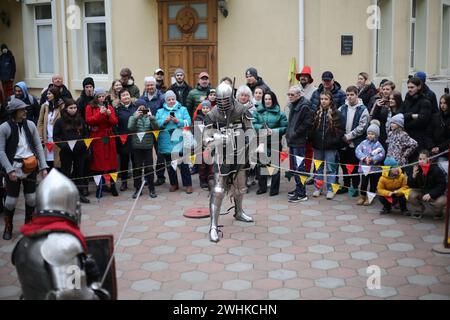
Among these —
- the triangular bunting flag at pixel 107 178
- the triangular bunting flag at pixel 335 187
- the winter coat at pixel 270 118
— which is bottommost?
the triangular bunting flag at pixel 335 187

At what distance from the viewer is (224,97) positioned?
24.0ft

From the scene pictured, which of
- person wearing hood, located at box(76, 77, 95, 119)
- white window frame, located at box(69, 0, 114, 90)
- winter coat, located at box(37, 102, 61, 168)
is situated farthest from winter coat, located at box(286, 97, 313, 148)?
white window frame, located at box(69, 0, 114, 90)

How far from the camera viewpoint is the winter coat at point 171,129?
31.1 ft

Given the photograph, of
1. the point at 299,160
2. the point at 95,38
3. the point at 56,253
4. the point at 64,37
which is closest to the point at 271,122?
the point at 299,160

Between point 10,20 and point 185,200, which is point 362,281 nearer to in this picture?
point 185,200

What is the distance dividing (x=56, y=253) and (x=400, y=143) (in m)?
5.70

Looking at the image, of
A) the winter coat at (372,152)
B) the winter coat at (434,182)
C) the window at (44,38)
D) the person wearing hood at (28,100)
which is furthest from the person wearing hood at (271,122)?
the window at (44,38)

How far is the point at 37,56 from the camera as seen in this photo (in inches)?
598

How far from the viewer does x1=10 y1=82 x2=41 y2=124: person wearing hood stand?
32.9 feet

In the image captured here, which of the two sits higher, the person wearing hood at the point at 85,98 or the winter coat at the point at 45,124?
the person wearing hood at the point at 85,98

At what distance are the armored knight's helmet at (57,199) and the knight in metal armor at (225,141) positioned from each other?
11.2 feet

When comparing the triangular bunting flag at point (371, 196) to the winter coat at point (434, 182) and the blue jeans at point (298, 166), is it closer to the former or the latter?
the winter coat at point (434, 182)

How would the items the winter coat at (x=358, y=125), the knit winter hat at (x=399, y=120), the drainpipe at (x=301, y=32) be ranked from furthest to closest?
the drainpipe at (x=301, y=32) → the winter coat at (x=358, y=125) → the knit winter hat at (x=399, y=120)

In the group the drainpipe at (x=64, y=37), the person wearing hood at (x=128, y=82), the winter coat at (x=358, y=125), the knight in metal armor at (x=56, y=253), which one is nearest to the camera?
the knight in metal armor at (x=56, y=253)
